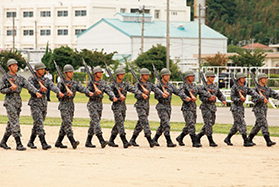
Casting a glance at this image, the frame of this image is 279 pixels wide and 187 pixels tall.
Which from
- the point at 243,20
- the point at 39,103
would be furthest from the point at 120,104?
→ the point at 243,20

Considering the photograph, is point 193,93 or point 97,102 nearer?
point 97,102

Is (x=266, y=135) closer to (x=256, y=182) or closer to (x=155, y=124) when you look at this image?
(x=256, y=182)

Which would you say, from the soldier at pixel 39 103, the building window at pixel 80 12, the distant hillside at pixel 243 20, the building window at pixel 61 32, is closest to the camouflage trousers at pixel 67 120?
the soldier at pixel 39 103

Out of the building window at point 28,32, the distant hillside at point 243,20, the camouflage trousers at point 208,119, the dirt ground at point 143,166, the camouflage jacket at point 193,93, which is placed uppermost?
the distant hillside at point 243,20

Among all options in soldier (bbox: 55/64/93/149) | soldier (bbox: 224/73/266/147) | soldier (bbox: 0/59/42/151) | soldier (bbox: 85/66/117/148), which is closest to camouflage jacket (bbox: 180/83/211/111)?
soldier (bbox: 224/73/266/147)

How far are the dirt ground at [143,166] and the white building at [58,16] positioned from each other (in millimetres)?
83786

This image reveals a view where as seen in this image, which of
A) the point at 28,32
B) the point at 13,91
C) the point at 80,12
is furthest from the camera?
the point at 28,32

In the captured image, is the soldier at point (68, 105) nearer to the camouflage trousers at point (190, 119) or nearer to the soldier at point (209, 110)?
the camouflage trousers at point (190, 119)

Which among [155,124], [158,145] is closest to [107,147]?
[158,145]

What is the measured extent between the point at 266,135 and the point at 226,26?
107m

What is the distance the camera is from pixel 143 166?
41.9 feet

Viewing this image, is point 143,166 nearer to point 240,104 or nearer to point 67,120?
point 67,120

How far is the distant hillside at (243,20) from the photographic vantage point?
121m

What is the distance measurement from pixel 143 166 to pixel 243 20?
4431 inches
